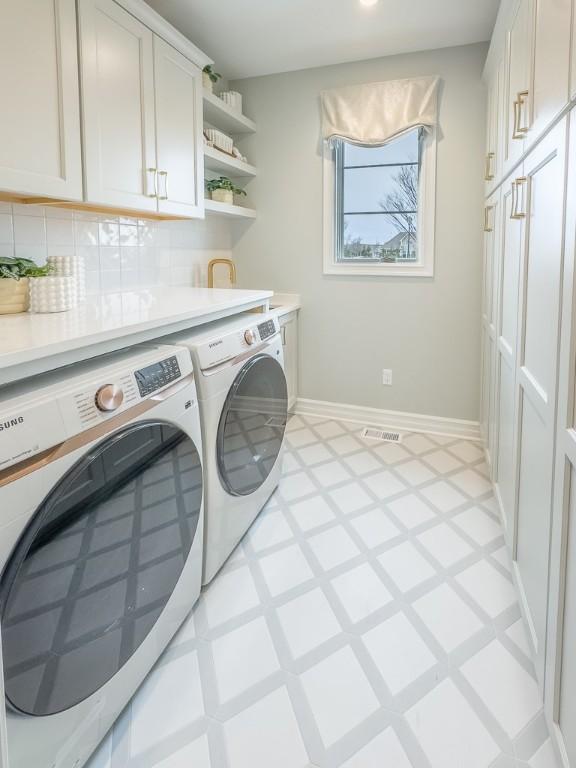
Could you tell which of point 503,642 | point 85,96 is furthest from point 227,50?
point 503,642

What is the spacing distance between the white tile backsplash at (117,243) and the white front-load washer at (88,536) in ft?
2.86

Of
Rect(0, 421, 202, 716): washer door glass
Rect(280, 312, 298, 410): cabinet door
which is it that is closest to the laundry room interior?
Rect(0, 421, 202, 716): washer door glass

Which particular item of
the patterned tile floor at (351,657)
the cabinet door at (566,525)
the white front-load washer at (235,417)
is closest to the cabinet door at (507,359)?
the patterned tile floor at (351,657)

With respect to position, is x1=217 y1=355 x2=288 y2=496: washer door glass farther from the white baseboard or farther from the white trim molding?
the white trim molding

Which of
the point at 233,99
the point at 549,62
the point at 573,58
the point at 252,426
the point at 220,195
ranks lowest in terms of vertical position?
the point at 252,426

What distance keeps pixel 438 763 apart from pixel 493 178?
232cm

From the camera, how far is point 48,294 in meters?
1.59

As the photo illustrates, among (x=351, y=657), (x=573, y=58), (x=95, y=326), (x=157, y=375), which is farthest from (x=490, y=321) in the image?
(x=95, y=326)

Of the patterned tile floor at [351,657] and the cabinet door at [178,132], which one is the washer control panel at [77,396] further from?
the cabinet door at [178,132]

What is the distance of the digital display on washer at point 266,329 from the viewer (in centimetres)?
199

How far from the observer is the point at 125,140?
1.95 meters

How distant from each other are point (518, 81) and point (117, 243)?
5.95ft

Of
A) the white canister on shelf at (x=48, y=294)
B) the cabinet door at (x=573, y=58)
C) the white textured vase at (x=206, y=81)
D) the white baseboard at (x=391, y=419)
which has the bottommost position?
the white baseboard at (x=391, y=419)

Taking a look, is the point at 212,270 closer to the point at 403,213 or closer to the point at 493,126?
the point at 403,213
